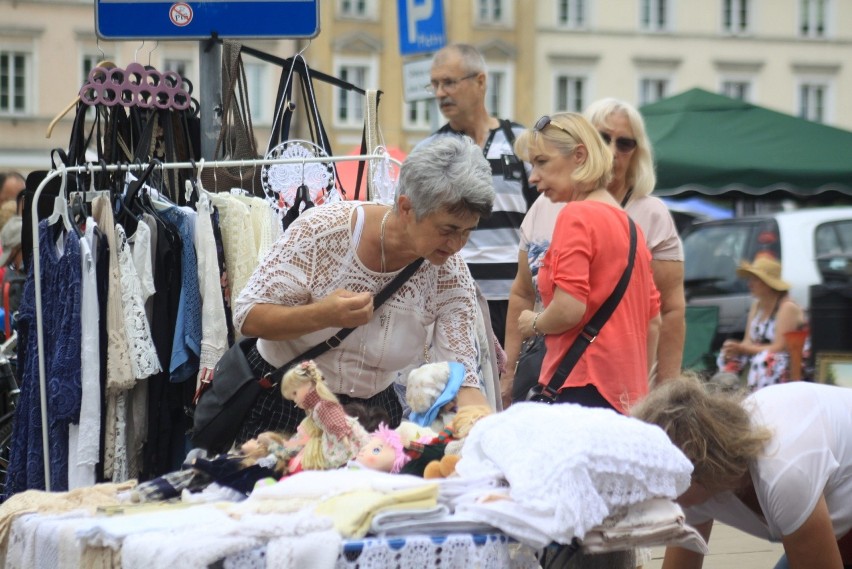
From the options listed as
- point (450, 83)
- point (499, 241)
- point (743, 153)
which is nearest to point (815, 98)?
point (743, 153)

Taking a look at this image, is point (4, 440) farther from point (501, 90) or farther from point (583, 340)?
point (501, 90)

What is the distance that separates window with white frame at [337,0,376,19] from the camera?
41969 millimetres

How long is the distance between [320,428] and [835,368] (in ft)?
17.7

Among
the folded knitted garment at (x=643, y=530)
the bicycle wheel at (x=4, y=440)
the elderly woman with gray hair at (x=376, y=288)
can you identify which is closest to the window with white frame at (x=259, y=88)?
the bicycle wheel at (x=4, y=440)

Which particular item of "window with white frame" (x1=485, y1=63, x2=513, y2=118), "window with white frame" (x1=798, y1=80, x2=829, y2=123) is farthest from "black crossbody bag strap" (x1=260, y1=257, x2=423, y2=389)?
"window with white frame" (x1=798, y1=80, x2=829, y2=123)

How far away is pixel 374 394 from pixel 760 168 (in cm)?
902

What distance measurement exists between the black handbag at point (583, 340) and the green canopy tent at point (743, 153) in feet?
25.3

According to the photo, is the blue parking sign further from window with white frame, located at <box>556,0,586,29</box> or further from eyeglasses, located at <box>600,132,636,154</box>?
window with white frame, located at <box>556,0,586,29</box>

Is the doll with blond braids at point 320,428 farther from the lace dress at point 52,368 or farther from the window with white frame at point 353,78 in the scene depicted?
the window with white frame at point 353,78

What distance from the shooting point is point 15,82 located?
37.8 m

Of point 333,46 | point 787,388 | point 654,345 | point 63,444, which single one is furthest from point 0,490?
point 333,46

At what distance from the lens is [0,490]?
693cm

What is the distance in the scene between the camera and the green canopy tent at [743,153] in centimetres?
1224

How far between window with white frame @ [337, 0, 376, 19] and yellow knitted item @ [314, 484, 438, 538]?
39997 millimetres
